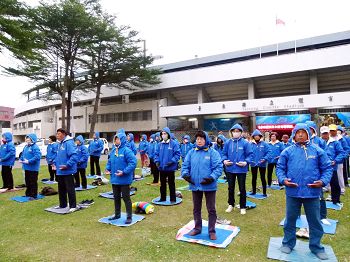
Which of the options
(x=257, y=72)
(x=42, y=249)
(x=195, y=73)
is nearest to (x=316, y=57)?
(x=257, y=72)

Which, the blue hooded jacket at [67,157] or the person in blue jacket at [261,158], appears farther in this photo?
the person in blue jacket at [261,158]

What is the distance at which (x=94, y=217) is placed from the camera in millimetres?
6590

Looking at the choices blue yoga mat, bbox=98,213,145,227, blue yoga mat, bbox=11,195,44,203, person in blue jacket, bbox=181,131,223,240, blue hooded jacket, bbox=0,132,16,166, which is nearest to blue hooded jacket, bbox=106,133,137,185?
blue yoga mat, bbox=98,213,145,227

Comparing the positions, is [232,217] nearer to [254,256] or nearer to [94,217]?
[254,256]

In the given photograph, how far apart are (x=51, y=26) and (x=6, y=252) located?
83.6ft

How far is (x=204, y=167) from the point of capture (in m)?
5.12

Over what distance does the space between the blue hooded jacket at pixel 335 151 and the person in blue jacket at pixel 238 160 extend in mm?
1875

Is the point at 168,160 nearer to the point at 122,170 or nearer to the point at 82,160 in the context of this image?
the point at 122,170

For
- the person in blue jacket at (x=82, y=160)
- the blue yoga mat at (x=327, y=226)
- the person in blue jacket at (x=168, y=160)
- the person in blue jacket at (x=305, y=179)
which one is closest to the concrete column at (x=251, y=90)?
the person in blue jacket at (x=82, y=160)

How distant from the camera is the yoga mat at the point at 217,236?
4.82 metres

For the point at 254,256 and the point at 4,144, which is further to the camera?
the point at 4,144

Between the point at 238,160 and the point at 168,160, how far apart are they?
197 cm

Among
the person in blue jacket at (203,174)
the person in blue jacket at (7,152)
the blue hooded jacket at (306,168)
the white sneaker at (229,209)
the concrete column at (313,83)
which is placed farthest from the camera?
the concrete column at (313,83)

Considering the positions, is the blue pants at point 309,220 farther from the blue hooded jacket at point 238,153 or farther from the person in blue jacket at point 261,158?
the person in blue jacket at point 261,158
